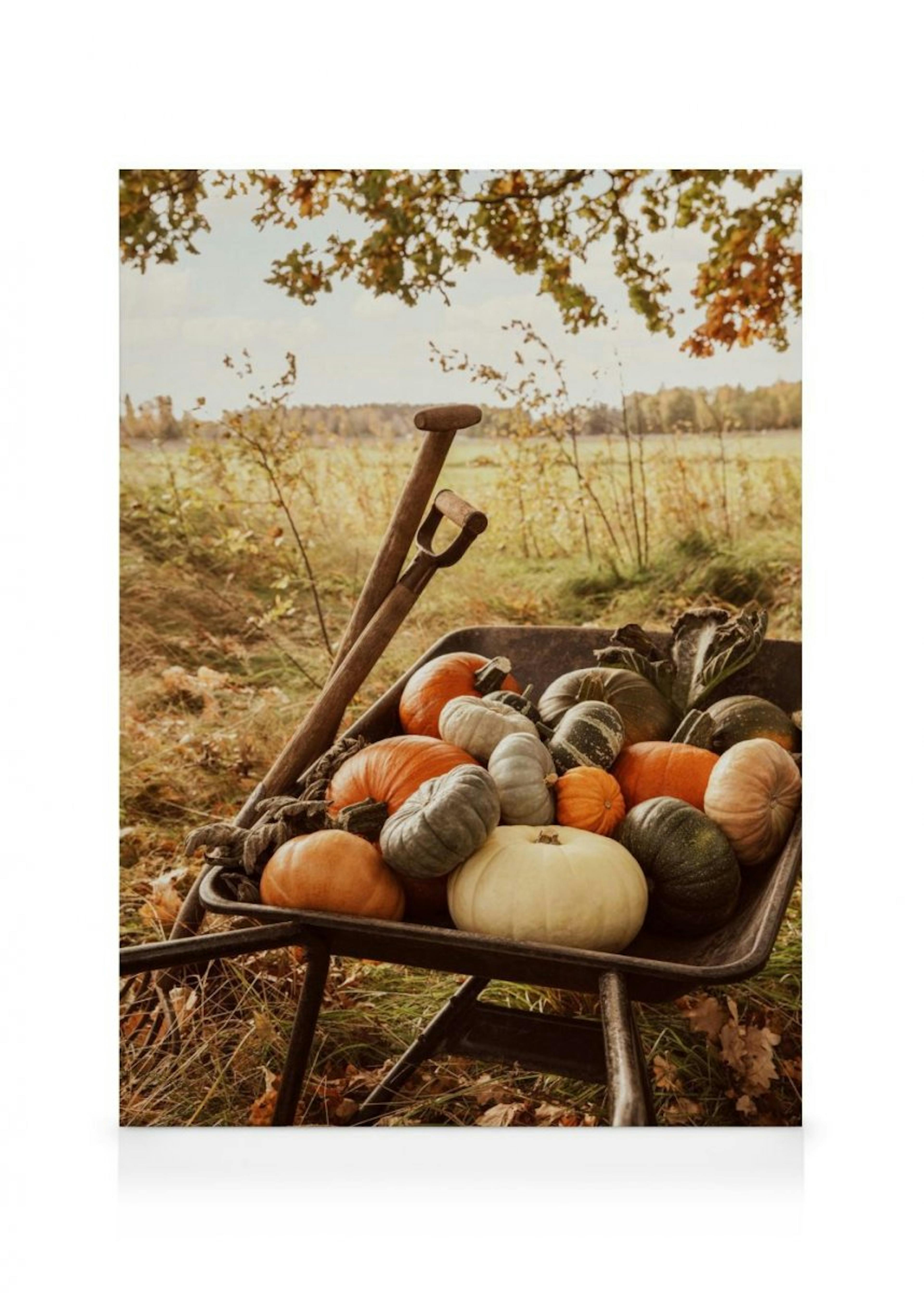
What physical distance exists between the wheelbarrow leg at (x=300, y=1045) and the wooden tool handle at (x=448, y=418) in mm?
995

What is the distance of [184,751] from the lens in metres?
2.69

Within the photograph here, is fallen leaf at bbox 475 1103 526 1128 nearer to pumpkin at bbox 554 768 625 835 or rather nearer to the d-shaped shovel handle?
pumpkin at bbox 554 768 625 835

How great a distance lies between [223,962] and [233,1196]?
0.50 metres

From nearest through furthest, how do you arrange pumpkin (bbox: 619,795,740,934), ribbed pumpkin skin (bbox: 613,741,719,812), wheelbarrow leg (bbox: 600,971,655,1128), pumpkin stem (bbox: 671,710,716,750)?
1. wheelbarrow leg (bbox: 600,971,655,1128)
2. pumpkin (bbox: 619,795,740,934)
3. ribbed pumpkin skin (bbox: 613,741,719,812)
4. pumpkin stem (bbox: 671,710,716,750)

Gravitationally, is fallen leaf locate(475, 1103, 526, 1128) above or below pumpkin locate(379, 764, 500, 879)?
below

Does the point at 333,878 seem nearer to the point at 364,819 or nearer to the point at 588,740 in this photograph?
the point at 364,819

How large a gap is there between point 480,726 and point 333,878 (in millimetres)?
400

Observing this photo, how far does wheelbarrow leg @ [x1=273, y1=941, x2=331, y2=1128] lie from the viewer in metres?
2.32

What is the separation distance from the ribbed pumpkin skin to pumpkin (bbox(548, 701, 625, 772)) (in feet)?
0.13

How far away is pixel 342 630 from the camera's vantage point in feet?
9.36

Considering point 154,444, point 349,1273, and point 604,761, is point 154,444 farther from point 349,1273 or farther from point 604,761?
point 349,1273

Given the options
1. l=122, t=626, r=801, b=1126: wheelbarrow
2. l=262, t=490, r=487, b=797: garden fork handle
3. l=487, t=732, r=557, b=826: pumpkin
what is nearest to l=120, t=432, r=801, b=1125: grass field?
l=122, t=626, r=801, b=1126: wheelbarrow

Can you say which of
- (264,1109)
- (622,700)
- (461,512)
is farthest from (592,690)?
(264,1109)
